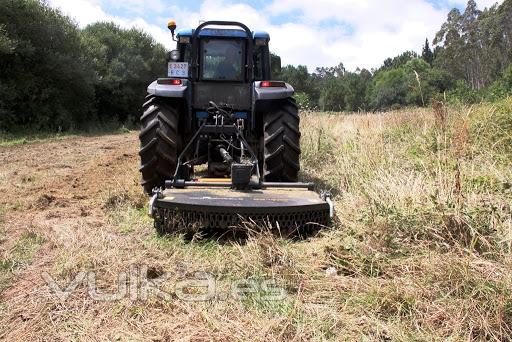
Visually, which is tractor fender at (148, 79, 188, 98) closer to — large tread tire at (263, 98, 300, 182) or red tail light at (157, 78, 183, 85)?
red tail light at (157, 78, 183, 85)

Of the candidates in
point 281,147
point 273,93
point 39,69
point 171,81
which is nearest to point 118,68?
point 39,69

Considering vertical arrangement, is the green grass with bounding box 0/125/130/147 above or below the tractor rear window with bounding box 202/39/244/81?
below

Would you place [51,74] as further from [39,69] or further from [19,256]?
[19,256]

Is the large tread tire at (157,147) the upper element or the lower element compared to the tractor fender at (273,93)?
lower

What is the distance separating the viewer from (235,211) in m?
3.62

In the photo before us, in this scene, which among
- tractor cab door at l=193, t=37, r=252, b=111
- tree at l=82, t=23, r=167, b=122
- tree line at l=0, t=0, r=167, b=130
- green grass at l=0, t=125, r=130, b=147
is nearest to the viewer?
tractor cab door at l=193, t=37, r=252, b=111

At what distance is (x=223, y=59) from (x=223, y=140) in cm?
108

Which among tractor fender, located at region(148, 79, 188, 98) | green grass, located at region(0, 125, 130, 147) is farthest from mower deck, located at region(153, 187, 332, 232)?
green grass, located at region(0, 125, 130, 147)

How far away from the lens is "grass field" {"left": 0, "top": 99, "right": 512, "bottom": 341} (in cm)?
232

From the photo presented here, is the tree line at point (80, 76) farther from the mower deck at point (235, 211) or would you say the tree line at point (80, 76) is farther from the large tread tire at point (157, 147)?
the large tread tire at point (157, 147)

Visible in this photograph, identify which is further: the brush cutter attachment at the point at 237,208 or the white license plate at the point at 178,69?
the white license plate at the point at 178,69

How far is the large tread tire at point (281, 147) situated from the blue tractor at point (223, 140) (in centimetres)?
1

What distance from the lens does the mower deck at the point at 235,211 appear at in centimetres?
363

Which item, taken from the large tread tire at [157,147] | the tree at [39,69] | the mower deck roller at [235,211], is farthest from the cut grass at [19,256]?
the tree at [39,69]
